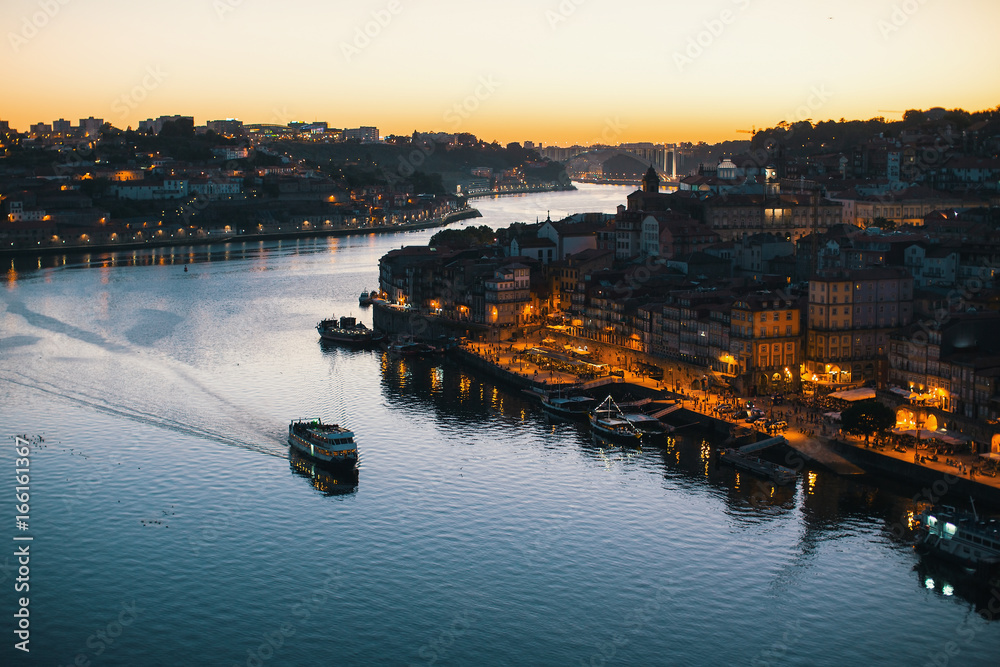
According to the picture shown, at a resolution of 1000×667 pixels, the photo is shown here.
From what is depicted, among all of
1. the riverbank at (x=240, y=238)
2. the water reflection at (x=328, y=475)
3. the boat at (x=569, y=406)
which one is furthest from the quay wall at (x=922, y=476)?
the riverbank at (x=240, y=238)

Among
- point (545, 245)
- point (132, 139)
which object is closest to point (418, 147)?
point (132, 139)

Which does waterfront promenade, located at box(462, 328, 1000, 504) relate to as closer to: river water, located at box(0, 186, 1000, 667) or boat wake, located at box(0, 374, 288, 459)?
river water, located at box(0, 186, 1000, 667)

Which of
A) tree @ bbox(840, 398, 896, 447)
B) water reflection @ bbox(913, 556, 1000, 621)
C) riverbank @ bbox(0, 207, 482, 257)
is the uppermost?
riverbank @ bbox(0, 207, 482, 257)

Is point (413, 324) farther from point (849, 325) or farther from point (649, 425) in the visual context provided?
point (849, 325)

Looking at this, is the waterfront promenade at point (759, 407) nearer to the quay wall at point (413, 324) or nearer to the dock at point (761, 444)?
the dock at point (761, 444)

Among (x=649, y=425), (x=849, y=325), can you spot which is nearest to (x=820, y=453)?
(x=649, y=425)

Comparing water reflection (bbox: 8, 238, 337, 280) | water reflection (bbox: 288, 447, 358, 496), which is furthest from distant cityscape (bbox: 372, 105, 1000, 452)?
water reflection (bbox: 8, 238, 337, 280)
